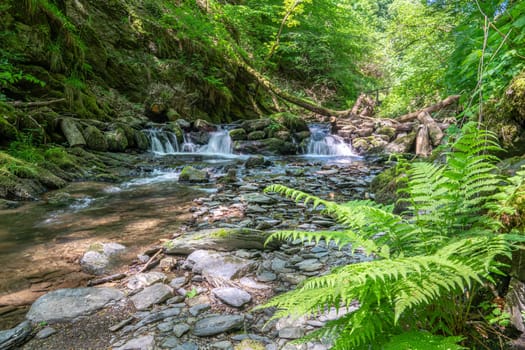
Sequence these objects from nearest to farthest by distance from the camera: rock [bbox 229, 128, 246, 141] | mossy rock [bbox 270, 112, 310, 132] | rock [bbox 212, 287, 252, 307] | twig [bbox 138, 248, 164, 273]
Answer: rock [bbox 212, 287, 252, 307], twig [bbox 138, 248, 164, 273], rock [bbox 229, 128, 246, 141], mossy rock [bbox 270, 112, 310, 132]

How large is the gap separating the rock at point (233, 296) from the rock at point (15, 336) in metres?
1.20

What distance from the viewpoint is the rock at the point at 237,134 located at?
43.9ft

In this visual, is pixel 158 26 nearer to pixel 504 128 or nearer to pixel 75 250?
pixel 75 250

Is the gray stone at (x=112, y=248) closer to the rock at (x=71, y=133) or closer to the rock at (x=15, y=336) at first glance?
the rock at (x=15, y=336)

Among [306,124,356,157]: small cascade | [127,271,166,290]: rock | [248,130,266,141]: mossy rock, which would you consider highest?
[248,130,266,141]: mossy rock

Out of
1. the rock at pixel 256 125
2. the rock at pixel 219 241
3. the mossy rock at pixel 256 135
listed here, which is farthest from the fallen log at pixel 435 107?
the rock at pixel 219 241

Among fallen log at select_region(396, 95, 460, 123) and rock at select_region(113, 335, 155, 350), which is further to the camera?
fallen log at select_region(396, 95, 460, 123)

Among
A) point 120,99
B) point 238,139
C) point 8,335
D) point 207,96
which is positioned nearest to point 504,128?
point 8,335

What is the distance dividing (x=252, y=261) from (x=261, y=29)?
816 inches

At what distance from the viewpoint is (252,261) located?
294cm

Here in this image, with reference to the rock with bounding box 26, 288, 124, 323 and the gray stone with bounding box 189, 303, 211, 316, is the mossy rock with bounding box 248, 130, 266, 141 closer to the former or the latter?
the rock with bounding box 26, 288, 124, 323

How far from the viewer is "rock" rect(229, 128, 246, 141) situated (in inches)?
527

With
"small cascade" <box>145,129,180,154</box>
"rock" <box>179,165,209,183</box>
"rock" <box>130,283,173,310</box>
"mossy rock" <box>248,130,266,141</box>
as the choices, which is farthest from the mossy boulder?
"rock" <box>130,283,173,310</box>

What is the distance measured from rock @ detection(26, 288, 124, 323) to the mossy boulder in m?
8.09
